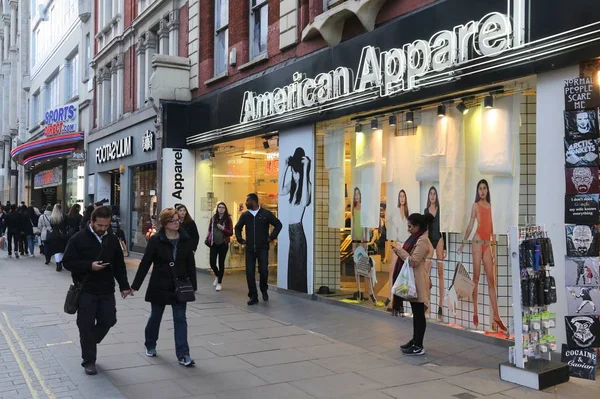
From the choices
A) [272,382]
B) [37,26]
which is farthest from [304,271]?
[37,26]

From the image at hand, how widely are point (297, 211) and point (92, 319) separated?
5391 mm

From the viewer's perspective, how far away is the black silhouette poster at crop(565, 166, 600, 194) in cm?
578

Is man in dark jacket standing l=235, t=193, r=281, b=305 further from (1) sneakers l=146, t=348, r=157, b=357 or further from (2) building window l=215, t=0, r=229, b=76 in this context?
(2) building window l=215, t=0, r=229, b=76

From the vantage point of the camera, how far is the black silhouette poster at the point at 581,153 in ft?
18.9

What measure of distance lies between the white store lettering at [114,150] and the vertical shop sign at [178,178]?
4338mm

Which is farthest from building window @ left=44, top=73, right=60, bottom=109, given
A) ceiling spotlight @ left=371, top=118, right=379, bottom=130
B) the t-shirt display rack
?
the t-shirt display rack

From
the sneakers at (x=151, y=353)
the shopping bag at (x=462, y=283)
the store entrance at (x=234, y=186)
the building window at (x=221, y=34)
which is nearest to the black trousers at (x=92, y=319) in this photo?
the sneakers at (x=151, y=353)

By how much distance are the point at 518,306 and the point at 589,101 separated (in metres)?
2.29

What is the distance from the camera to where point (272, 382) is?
5570mm

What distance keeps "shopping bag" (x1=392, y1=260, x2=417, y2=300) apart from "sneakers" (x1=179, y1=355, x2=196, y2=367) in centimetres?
238

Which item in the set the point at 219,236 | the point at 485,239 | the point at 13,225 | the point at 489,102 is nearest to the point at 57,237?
the point at 13,225

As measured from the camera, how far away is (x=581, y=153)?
5844 mm

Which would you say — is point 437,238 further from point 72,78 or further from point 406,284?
point 72,78

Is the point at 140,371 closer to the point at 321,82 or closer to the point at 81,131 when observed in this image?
the point at 321,82
